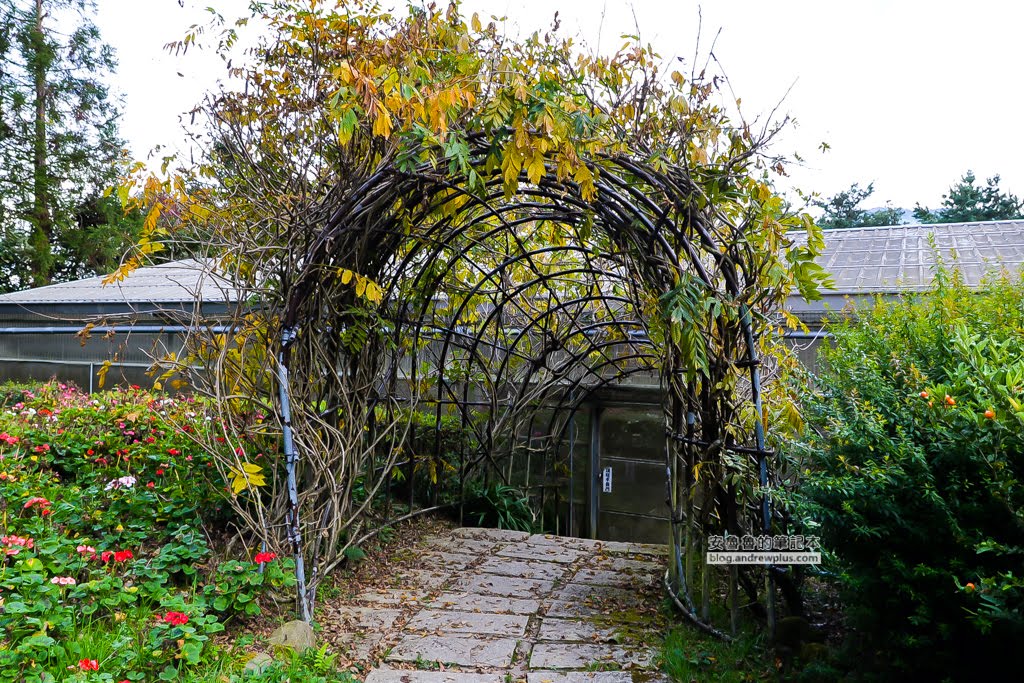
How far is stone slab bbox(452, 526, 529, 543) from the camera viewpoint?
543 centimetres

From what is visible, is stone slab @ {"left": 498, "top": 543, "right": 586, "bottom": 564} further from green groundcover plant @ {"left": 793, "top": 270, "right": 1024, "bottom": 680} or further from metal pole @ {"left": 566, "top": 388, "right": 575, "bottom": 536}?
green groundcover plant @ {"left": 793, "top": 270, "right": 1024, "bottom": 680}

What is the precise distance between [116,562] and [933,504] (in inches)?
132

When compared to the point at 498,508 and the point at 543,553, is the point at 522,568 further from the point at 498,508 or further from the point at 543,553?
the point at 498,508

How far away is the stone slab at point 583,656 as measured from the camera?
310 centimetres

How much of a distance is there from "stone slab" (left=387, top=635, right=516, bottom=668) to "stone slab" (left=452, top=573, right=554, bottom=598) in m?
0.72

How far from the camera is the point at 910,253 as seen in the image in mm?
7434

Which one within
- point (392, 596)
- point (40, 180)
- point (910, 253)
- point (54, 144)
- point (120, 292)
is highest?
point (54, 144)

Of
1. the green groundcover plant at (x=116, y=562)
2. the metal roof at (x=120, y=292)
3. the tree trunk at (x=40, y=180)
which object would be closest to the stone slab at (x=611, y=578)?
the green groundcover plant at (x=116, y=562)

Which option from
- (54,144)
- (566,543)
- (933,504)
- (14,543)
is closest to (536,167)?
(933,504)

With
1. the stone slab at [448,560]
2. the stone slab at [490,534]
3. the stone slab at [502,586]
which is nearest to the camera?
the stone slab at [502,586]

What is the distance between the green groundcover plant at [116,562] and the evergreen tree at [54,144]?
11.4 meters

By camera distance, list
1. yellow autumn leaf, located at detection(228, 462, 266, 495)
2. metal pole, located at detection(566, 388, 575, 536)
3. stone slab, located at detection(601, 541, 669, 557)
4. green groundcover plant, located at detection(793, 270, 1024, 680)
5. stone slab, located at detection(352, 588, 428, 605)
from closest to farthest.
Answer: green groundcover plant, located at detection(793, 270, 1024, 680), yellow autumn leaf, located at detection(228, 462, 266, 495), stone slab, located at detection(352, 588, 428, 605), stone slab, located at detection(601, 541, 669, 557), metal pole, located at detection(566, 388, 575, 536)

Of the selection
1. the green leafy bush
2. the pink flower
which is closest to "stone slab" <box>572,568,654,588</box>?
the green leafy bush

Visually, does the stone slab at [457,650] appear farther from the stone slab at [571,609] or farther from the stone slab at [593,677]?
the stone slab at [571,609]
